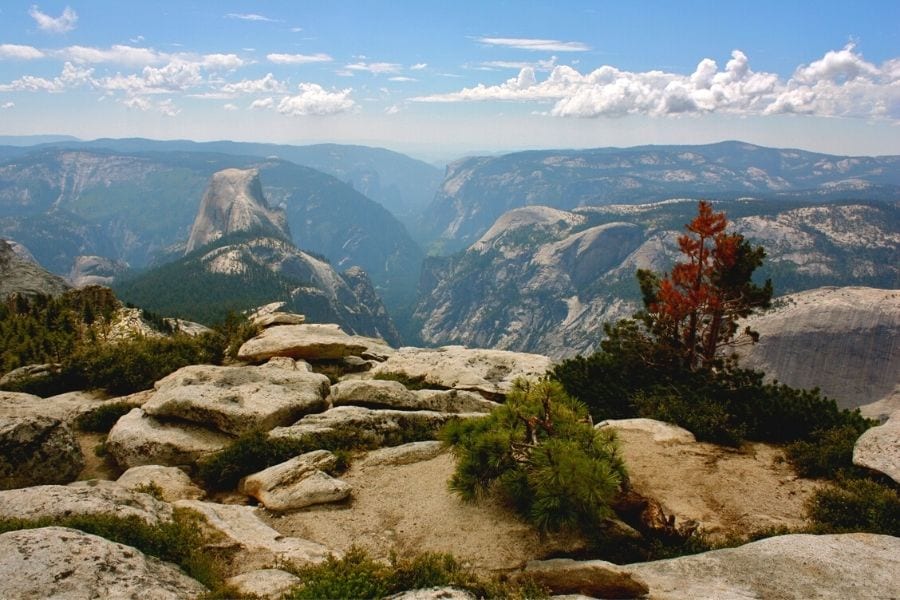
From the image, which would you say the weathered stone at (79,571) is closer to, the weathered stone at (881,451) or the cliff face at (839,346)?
the weathered stone at (881,451)

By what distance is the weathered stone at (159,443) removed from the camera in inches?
624

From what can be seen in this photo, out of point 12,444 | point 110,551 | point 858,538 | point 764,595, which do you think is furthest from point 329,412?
point 858,538

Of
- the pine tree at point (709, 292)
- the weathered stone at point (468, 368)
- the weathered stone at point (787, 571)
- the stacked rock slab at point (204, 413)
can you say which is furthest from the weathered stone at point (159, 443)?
the pine tree at point (709, 292)

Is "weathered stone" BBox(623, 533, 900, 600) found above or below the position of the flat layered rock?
above

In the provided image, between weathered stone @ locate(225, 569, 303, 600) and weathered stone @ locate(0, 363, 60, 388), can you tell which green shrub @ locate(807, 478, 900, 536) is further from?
weathered stone @ locate(0, 363, 60, 388)

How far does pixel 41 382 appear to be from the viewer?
22.6 meters

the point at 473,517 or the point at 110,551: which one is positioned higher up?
the point at 110,551

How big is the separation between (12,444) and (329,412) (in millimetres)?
8634

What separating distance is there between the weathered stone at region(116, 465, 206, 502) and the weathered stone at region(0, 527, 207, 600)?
526cm

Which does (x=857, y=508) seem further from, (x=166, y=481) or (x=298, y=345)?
(x=298, y=345)

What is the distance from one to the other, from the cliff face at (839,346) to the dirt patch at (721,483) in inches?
4384

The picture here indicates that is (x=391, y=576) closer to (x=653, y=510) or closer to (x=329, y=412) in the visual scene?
(x=653, y=510)

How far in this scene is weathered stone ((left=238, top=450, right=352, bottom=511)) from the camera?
13062 mm

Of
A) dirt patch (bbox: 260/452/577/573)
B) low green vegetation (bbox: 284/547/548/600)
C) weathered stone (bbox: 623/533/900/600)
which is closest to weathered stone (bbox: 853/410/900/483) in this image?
weathered stone (bbox: 623/533/900/600)
